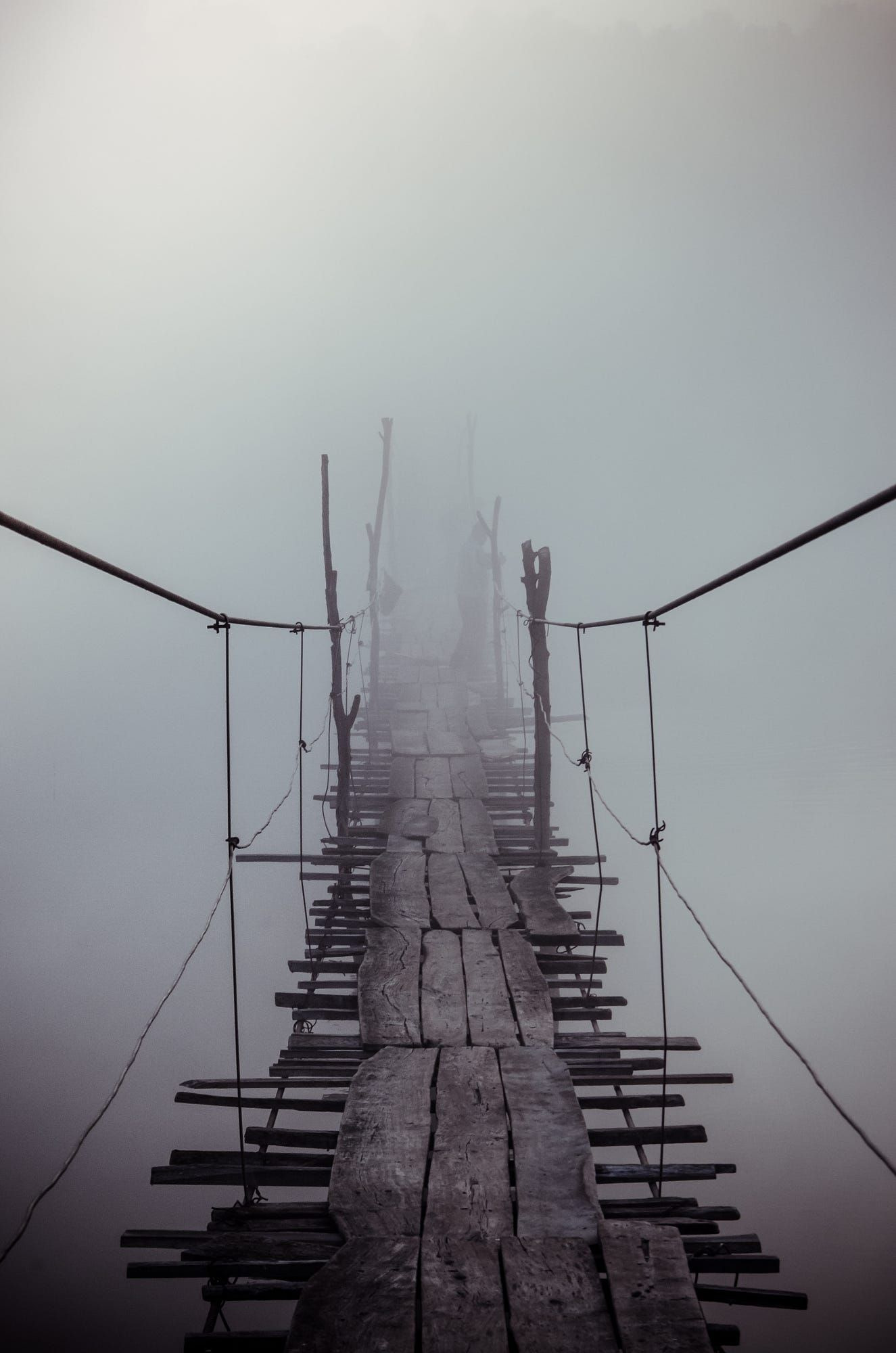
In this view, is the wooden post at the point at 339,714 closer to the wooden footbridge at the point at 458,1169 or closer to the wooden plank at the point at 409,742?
the wooden plank at the point at 409,742

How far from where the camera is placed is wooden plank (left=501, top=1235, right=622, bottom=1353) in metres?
1.77

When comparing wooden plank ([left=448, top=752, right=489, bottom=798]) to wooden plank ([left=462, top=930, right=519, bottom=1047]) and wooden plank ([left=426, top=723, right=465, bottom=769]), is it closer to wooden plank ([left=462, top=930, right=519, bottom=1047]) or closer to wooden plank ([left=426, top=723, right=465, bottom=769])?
wooden plank ([left=426, top=723, right=465, bottom=769])

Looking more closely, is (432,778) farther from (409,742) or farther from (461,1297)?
(461,1297)

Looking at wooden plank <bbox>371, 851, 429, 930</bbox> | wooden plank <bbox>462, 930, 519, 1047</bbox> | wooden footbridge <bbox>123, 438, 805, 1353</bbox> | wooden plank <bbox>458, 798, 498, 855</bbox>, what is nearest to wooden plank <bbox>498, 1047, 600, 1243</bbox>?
wooden footbridge <bbox>123, 438, 805, 1353</bbox>

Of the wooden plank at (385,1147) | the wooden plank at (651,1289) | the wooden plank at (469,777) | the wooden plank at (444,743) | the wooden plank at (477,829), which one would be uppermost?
the wooden plank at (444,743)

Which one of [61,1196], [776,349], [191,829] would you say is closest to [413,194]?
[776,349]

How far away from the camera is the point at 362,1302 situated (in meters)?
1.90

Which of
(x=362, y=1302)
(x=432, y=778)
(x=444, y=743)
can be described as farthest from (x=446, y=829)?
(x=362, y=1302)

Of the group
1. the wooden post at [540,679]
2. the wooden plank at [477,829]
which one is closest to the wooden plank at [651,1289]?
the wooden plank at [477,829]

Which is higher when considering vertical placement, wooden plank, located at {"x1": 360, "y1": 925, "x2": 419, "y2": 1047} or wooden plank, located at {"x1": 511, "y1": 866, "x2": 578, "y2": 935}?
wooden plank, located at {"x1": 511, "y1": 866, "x2": 578, "y2": 935}

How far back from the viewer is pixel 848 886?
12.9m

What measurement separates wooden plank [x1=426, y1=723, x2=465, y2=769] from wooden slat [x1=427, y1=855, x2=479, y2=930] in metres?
3.29

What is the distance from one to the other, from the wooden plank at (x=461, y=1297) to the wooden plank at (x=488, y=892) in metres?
2.33

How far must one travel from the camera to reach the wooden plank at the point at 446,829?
578cm
